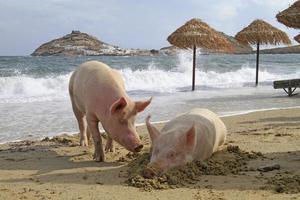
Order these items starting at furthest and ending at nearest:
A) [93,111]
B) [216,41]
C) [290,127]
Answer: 1. [216,41]
2. [290,127]
3. [93,111]

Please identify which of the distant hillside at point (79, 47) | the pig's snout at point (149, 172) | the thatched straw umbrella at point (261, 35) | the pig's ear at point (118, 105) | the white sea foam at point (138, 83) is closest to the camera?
the pig's snout at point (149, 172)

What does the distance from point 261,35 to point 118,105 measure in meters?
19.3

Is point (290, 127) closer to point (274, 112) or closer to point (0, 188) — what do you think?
point (274, 112)

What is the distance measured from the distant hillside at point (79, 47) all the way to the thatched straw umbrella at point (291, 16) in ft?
219

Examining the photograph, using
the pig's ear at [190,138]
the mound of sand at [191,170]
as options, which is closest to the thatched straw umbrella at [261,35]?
the mound of sand at [191,170]

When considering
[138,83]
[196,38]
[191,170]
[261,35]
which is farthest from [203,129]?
[138,83]

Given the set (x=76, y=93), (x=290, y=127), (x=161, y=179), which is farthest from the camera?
(x=290, y=127)

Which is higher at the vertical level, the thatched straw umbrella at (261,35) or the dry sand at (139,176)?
the thatched straw umbrella at (261,35)

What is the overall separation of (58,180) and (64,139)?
9.98ft

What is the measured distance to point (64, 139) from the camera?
8.30 metres

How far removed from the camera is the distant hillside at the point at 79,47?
75.8 m

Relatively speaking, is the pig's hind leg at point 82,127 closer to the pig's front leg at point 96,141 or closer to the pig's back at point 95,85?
the pig's back at point 95,85

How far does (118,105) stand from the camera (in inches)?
234

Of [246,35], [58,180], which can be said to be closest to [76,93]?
[58,180]
